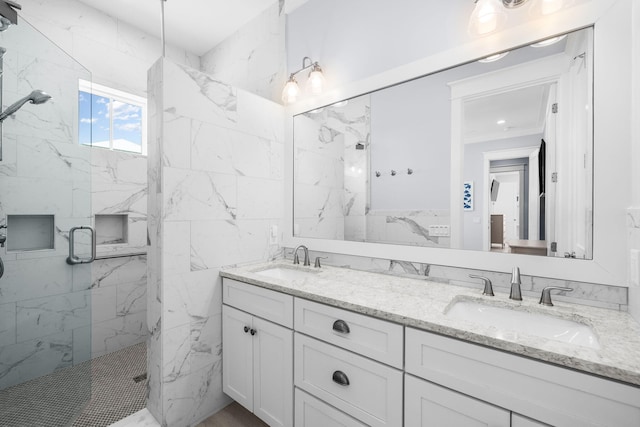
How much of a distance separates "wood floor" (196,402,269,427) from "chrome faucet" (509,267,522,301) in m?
1.59

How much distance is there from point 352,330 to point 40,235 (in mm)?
2049

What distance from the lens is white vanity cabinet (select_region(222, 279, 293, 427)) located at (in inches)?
57.7

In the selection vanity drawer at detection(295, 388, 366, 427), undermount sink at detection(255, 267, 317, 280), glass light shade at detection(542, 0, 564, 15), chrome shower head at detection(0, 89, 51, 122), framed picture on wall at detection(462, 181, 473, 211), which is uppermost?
glass light shade at detection(542, 0, 564, 15)

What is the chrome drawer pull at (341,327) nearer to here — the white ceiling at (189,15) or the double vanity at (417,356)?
the double vanity at (417,356)

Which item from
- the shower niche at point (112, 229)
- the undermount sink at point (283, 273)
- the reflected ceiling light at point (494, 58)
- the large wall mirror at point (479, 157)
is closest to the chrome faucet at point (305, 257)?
the undermount sink at point (283, 273)

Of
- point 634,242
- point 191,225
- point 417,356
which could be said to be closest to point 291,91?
point 191,225

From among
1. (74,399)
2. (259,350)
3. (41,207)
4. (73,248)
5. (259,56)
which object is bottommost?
(74,399)

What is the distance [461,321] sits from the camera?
0.98 metres

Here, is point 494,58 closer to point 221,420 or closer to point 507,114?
point 507,114

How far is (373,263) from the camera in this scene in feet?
5.94

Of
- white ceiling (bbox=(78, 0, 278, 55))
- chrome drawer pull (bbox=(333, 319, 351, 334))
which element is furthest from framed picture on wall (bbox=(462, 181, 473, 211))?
white ceiling (bbox=(78, 0, 278, 55))

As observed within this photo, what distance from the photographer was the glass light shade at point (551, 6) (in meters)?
1.20

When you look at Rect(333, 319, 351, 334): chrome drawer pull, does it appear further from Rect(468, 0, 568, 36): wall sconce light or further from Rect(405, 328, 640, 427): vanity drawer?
Rect(468, 0, 568, 36): wall sconce light

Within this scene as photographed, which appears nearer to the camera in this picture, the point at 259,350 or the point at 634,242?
the point at 634,242
